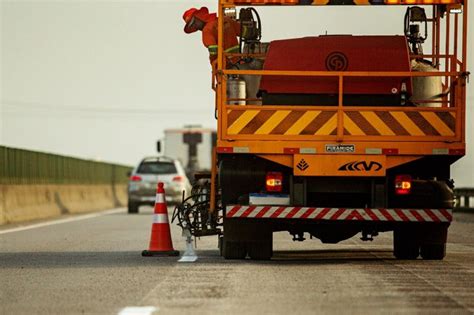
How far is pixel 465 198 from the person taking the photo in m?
40.8

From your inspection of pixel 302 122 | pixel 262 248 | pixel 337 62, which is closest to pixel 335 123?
pixel 302 122

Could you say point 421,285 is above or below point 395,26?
below

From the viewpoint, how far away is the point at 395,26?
1834 cm

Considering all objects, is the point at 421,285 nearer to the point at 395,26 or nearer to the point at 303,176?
the point at 303,176

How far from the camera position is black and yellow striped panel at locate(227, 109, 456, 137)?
1634 cm

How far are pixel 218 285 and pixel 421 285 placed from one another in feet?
6.32

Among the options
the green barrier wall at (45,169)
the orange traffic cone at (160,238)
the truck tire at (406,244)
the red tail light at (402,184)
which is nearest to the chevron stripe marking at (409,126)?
the red tail light at (402,184)

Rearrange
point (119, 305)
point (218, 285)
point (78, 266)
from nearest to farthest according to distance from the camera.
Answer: point (119, 305) → point (218, 285) → point (78, 266)

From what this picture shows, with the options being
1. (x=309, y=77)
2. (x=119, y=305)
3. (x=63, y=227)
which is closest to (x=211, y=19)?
(x=309, y=77)

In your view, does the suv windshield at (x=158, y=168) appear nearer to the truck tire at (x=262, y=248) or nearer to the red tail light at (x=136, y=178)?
the red tail light at (x=136, y=178)

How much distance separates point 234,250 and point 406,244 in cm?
223

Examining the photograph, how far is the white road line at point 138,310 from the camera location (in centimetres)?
1074

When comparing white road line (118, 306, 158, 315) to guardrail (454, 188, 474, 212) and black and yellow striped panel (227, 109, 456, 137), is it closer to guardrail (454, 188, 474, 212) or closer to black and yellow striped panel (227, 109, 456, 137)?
black and yellow striped panel (227, 109, 456, 137)

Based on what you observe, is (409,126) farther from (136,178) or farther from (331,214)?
(136,178)
